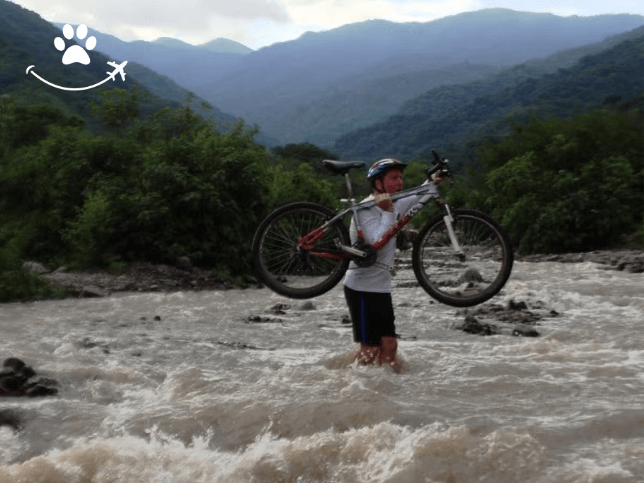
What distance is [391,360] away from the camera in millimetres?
5953

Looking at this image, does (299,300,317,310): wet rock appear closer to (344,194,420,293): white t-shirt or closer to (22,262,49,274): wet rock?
(344,194,420,293): white t-shirt

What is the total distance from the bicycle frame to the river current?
3.28ft

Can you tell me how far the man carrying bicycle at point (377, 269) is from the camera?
568 cm

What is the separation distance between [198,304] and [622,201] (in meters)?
13.4

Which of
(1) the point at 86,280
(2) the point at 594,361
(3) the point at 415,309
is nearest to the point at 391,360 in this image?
(2) the point at 594,361

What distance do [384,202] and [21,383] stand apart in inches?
128

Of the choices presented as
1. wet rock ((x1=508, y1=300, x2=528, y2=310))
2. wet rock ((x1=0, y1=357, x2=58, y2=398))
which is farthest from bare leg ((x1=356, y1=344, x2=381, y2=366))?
wet rock ((x1=508, y1=300, x2=528, y2=310))

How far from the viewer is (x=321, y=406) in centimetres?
486

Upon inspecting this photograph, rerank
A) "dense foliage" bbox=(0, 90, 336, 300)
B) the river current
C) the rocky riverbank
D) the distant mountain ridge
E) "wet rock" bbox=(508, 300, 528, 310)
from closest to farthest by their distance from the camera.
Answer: the river current → "wet rock" bbox=(508, 300, 528, 310) → the rocky riverbank → "dense foliage" bbox=(0, 90, 336, 300) → the distant mountain ridge

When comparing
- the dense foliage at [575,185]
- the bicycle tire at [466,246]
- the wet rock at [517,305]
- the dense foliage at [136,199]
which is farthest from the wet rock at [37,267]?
the dense foliage at [575,185]

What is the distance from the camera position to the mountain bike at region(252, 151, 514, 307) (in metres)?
5.63

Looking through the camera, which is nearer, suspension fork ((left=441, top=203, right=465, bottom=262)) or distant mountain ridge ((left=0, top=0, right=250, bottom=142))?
suspension fork ((left=441, top=203, right=465, bottom=262))

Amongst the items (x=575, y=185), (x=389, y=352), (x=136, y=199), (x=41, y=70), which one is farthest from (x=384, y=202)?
(x=41, y=70)

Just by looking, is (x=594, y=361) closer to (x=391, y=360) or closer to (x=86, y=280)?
(x=391, y=360)
